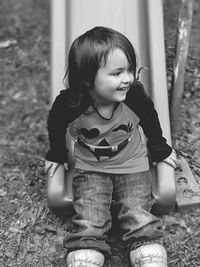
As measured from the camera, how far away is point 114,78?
8.04ft

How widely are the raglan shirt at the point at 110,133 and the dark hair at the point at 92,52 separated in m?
0.20

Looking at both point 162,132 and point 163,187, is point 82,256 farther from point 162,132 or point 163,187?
point 162,132

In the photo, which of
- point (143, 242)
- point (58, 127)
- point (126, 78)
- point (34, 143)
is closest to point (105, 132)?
point (58, 127)

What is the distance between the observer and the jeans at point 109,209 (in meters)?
2.58

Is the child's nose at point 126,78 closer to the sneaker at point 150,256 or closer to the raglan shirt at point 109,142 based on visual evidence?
the raglan shirt at point 109,142

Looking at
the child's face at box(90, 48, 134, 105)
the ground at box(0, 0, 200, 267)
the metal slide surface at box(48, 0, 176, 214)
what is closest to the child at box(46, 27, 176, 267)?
the child's face at box(90, 48, 134, 105)

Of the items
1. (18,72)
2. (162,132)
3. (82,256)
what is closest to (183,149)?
(162,132)

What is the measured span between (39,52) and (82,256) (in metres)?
2.50

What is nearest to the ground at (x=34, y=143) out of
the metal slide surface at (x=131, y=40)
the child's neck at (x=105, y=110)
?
the metal slide surface at (x=131, y=40)

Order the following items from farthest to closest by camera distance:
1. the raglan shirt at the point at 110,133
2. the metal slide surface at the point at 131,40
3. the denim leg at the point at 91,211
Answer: the metal slide surface at the point at 131,40
the raglan shirt at the point at 110,133
the denim leg at the point at 91,211

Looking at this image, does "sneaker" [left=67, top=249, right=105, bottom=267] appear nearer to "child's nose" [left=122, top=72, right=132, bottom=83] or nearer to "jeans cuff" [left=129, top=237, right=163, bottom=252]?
"jeans cuff" [left=129, top=237, right=163, bottom=252]

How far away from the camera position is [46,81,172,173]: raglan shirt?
8.78 feet

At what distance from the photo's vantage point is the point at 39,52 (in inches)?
178

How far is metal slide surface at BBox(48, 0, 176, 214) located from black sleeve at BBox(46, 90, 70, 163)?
0.14 m
